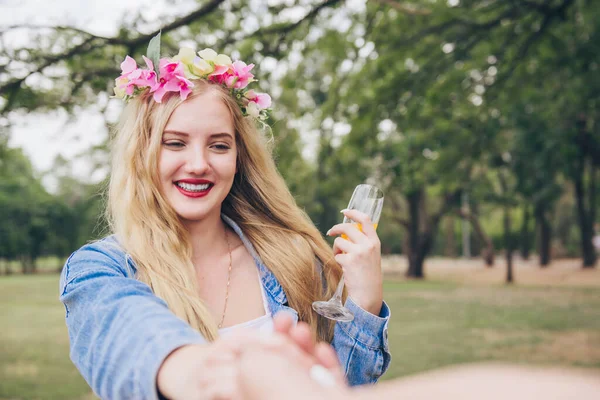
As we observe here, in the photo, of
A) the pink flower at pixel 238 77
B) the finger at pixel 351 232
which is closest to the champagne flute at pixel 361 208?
the finger at pixel 351 232

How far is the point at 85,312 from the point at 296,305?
1.01m

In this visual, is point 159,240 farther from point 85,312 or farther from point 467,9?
point 467,9

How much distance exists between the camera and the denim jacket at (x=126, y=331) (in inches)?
46.9

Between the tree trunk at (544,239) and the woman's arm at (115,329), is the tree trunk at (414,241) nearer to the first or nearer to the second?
the tree trunk at (544,239)

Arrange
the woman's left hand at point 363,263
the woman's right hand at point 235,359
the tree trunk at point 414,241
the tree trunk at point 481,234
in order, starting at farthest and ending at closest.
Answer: the tree trunk at point 481,234 < the tree trunk at point 414,241 < the woman's left hand at point 363,263 < the woman's right hand at point 235,359

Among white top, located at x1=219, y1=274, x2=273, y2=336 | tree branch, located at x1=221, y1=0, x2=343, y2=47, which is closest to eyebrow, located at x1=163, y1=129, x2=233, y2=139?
white top, located at x1=219, y1=274, x2=273, y2=336

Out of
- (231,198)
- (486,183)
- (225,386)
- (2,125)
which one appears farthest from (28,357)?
(486,183)

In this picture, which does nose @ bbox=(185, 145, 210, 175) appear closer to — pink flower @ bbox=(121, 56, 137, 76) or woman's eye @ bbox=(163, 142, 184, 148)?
woman's eye @ bbox=(163, 142, 184, 148)

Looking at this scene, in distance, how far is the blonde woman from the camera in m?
1.93

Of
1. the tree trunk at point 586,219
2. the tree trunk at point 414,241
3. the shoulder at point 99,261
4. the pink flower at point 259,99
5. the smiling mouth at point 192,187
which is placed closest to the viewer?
the shoulder at point 99,261

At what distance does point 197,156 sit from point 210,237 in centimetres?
46

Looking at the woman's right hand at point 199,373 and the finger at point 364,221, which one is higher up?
the finger at point 364,221

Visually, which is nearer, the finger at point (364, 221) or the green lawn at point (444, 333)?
the finger at point (364, 221)

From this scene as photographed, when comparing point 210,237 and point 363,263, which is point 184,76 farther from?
point 363,263
